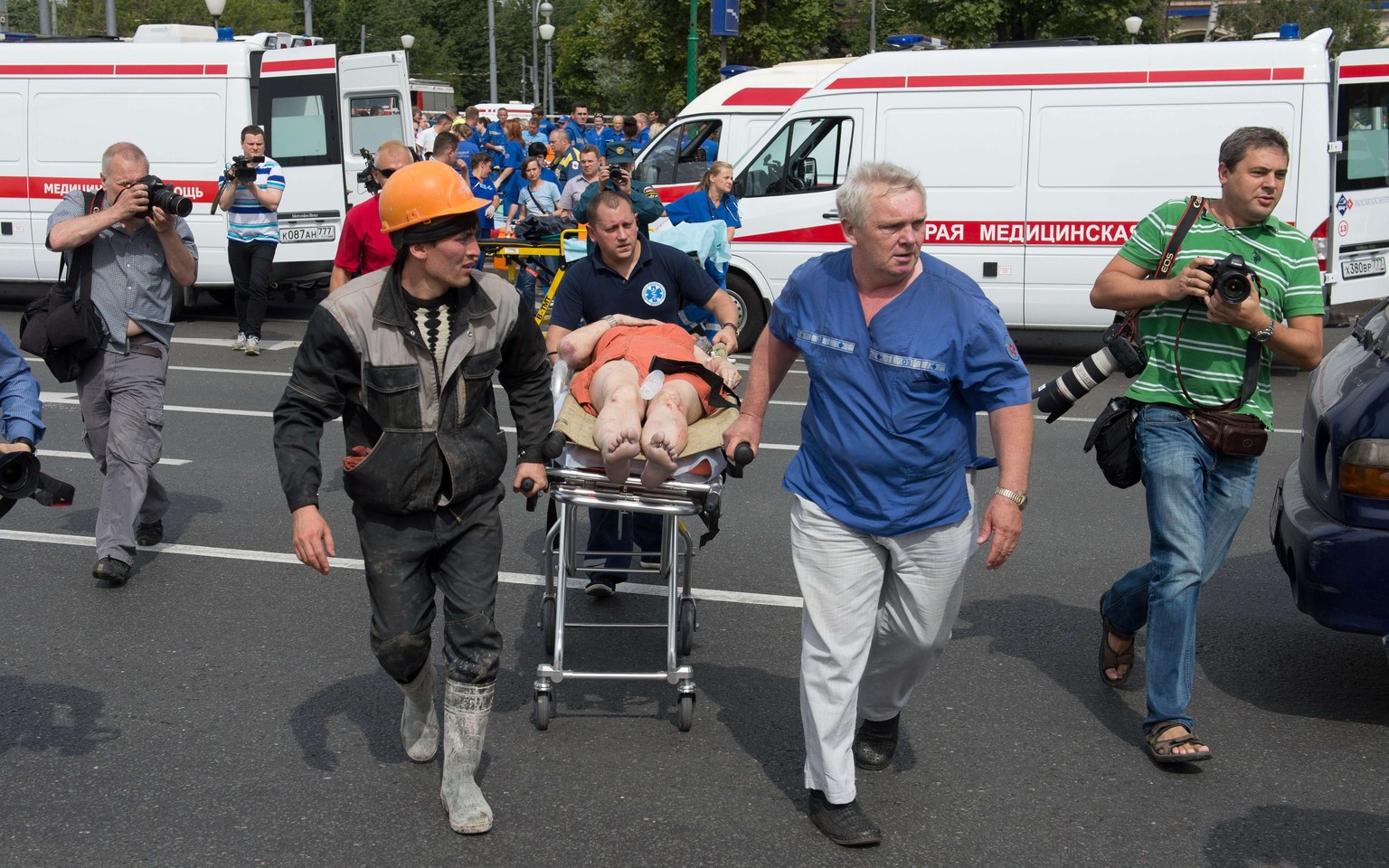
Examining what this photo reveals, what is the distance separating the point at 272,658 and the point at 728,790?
6.63ft

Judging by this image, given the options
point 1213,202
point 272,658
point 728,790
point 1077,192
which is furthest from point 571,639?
point 1077,192

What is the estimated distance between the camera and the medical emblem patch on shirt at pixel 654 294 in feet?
19.1

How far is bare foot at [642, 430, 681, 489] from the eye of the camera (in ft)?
15.5

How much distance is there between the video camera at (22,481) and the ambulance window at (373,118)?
1306 cm

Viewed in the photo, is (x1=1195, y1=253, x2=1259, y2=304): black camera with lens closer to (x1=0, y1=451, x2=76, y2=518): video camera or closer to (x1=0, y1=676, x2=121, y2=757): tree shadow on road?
(x1=0, y1=451, x2=76, y2=518): video camera

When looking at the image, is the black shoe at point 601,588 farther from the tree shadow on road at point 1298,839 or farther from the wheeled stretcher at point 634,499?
the tree shadow on road at point 1298,839

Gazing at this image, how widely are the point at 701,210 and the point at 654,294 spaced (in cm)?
682

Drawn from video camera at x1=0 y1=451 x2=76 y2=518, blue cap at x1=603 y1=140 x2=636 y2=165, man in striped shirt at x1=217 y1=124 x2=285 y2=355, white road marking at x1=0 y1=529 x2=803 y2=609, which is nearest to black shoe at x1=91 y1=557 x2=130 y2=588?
white road marking at x1=0 y1=529 x2=803 y2=609

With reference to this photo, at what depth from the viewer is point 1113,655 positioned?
16.8 ft

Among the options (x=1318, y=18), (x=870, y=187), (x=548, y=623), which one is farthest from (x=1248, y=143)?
(x=1318, y=18)

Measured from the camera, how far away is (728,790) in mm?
4316

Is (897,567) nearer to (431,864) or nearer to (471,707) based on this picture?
(471,707)

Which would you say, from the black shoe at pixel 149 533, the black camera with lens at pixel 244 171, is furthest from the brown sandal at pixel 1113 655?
the black camera with lens at pixel 244 171

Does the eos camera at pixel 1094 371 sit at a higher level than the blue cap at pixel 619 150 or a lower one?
lower
